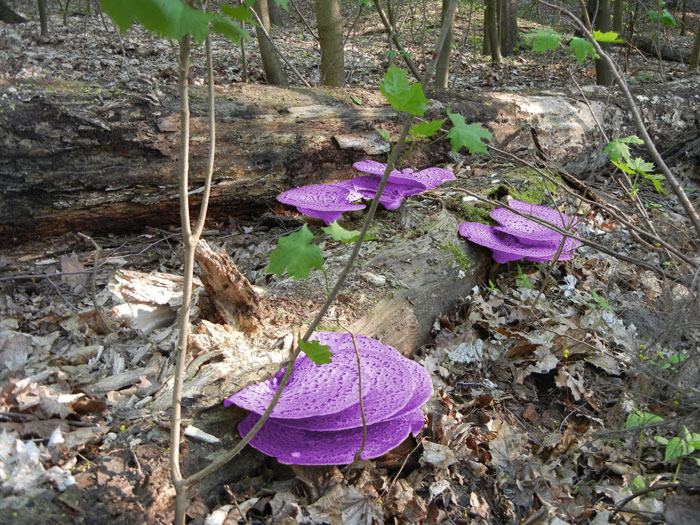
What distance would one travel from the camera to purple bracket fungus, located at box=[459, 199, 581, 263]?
12.2ft

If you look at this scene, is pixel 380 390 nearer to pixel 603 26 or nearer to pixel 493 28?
pixel 603 26

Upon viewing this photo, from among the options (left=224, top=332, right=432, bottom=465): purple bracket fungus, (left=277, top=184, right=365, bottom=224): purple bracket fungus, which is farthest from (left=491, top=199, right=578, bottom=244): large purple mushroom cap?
(left=224, top=332, right=432, bottom=465): purple bracket fungus

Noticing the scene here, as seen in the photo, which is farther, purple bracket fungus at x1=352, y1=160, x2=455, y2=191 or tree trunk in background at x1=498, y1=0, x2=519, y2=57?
tree trunk in background at x1=498, y1=0, x2=519, y2=57

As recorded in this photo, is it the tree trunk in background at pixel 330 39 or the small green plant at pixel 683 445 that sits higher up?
the tree trunk in background at pixel 330 39

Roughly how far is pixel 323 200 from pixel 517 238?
153cm

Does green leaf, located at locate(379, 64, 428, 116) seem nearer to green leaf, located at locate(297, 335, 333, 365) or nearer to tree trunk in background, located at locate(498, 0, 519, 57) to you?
green leaf, located at locate(297, 335, 333, 365)

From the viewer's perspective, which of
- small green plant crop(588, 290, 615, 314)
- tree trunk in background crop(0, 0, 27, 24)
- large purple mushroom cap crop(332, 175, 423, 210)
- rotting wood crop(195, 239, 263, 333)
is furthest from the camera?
tree trunk in background crop(0, 0, 27, 24)

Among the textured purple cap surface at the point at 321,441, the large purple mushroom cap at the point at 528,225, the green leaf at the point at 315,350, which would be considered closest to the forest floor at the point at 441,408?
the textured purple cap surface at the point at 321,441

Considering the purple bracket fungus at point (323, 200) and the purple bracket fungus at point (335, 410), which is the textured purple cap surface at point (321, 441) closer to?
the purple bracket fungus at point (335, 410)

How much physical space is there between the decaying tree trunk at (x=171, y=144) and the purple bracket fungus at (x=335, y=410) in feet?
8.10

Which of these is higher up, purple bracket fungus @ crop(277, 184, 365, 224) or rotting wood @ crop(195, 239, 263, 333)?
purple bracket fungus @ crop(277, 184, 365, 224)

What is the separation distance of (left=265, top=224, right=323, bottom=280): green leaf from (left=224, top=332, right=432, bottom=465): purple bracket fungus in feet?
2.44

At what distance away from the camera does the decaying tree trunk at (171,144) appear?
13.3ft

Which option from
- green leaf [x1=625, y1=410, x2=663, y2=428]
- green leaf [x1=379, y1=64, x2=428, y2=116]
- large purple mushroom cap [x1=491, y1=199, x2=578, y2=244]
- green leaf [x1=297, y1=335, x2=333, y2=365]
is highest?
green leaf [x1=379, y1=64, x2=428, y2=116]
